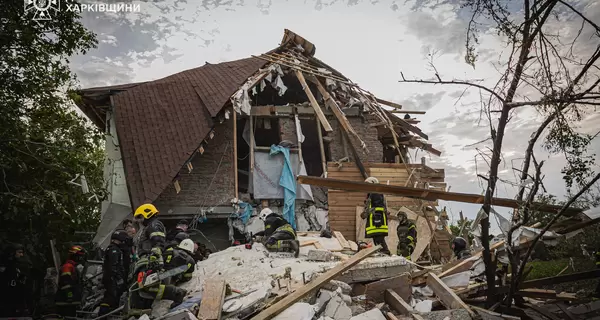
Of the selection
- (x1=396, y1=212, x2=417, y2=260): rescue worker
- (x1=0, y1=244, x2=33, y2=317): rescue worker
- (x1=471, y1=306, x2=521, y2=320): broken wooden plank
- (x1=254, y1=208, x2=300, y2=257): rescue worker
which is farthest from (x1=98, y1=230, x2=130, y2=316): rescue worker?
(x1=396, y1=212, x2=417, y2=260): rescue worker

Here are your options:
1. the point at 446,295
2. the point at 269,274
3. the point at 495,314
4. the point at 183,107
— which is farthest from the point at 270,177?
the point at 495,314

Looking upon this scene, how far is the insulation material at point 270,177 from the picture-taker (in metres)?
10.8

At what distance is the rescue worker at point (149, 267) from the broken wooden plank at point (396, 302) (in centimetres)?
289

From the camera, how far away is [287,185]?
1069 cm

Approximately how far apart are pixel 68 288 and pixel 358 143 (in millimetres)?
8216

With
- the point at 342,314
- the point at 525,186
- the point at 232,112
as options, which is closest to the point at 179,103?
the point at 232,112

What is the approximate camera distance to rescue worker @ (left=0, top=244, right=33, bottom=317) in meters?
7.22

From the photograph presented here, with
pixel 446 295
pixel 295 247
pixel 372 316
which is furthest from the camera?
pixel 295 247

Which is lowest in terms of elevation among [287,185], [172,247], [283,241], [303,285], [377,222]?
[303,285]

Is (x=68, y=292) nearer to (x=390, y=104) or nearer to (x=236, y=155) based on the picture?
(x=236, y=155)

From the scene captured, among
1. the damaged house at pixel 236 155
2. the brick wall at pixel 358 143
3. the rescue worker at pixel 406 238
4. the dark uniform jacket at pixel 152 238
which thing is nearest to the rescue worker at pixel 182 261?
the dark uniform jacket at pixel 152 238

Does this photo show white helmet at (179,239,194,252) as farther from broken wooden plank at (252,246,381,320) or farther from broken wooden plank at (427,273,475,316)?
broken wooden plank at (427,273,475,316)

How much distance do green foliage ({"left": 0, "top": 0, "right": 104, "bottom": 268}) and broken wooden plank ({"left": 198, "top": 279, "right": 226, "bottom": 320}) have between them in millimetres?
3891

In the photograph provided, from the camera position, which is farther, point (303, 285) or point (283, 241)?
point (283, 241)
